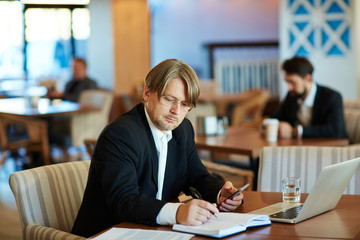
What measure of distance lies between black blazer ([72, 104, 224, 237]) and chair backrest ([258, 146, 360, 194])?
0.40m

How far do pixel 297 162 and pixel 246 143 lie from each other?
1253 mm

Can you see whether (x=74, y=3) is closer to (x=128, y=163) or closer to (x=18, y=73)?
(x=18, y=73)

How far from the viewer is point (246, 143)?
3.97 m

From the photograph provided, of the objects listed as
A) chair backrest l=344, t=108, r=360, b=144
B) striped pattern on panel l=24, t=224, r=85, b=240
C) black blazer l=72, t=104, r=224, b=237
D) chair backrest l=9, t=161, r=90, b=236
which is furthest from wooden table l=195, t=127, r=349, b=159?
striped pattern on panel l=24, t=224, r=85, b=240

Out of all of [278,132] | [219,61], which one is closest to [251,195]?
[278,132]

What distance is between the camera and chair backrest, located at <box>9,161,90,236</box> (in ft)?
7.56

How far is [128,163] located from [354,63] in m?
6.62

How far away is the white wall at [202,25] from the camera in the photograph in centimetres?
1120

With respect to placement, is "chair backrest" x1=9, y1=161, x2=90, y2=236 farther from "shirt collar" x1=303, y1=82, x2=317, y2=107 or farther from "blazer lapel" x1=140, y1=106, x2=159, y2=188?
"shirt collar" x1=303, y1=82, x2=317, y2=107

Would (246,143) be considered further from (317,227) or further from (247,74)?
(247,74)

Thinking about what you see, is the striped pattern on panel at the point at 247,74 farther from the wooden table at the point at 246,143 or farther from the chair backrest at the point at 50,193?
the chair backrest at the point at 50,193

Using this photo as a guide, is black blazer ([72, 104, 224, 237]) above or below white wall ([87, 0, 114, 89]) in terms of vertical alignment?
below

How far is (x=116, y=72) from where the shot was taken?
8812 millimetres

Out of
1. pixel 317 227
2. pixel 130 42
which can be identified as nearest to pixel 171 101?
pixel 317 227
